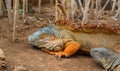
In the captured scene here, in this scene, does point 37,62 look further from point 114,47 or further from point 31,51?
point 114,47

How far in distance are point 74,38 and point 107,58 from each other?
808 mm

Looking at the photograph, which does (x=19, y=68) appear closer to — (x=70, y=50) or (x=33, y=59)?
(x=33, y=59)

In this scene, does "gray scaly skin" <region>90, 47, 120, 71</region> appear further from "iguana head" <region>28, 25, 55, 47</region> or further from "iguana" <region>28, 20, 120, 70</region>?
"iguana head" <region>28, 25, 55, 47</region>

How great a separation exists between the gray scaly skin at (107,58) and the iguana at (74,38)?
22cm

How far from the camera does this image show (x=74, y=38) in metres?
5.63

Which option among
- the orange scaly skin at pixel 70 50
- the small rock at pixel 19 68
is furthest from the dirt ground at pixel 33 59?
the small rock at pixel 19 68

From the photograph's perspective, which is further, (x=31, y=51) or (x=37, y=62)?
(x=31, y=51)

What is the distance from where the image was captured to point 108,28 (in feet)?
17.9

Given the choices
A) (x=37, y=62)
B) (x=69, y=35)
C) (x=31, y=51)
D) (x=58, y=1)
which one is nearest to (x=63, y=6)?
(x=58, y=1)

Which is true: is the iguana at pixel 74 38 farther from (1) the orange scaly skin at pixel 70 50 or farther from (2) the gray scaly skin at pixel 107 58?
(2) the gray scaly skin at pixel 107 58

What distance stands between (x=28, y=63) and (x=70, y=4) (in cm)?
185

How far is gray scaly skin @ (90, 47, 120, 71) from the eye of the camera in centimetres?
499

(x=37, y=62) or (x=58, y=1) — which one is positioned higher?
(x=58, y=1)

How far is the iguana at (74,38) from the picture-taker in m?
5.44
